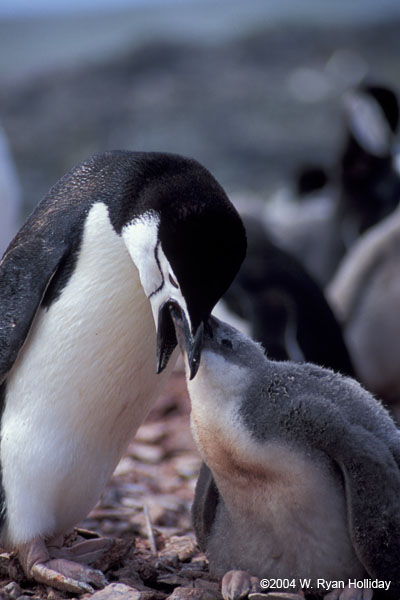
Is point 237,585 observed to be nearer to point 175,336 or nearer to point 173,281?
point 175,336

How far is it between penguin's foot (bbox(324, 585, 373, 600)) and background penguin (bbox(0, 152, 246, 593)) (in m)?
0.71

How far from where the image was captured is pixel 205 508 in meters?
2.92

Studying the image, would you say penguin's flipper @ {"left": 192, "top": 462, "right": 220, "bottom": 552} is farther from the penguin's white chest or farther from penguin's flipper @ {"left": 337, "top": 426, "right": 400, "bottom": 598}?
penguin's flipper @ {"left": 337, "top": 426, "right": 400, "bottom": 598}

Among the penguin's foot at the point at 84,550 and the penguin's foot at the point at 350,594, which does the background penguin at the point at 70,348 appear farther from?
the penguin's foot at the point at 350,594

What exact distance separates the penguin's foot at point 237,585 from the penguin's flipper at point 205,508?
206 millimetres

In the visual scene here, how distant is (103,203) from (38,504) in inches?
36.9

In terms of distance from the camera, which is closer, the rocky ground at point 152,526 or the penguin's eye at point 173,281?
the penguin's eye at point 173,281

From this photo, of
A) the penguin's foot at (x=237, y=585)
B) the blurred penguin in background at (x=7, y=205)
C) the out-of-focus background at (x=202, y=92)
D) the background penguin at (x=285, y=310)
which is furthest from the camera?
the out-of-focus background at (x=202, y=92)

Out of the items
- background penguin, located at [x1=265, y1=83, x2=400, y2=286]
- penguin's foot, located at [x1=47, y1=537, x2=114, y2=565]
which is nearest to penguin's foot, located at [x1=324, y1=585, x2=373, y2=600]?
penguin's foot, located at [x1=47, y1=537, x2=114, y2=565]

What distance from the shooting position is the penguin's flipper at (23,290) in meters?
3.02

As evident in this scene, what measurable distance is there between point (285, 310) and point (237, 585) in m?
2.66

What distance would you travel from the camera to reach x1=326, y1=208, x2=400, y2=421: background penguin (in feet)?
19.7

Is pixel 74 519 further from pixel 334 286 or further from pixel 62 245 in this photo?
pixel 334 286

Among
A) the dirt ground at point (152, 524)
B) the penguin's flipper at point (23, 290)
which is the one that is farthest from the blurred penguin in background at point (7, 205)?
the penguin's flipper at point (23, 290)
